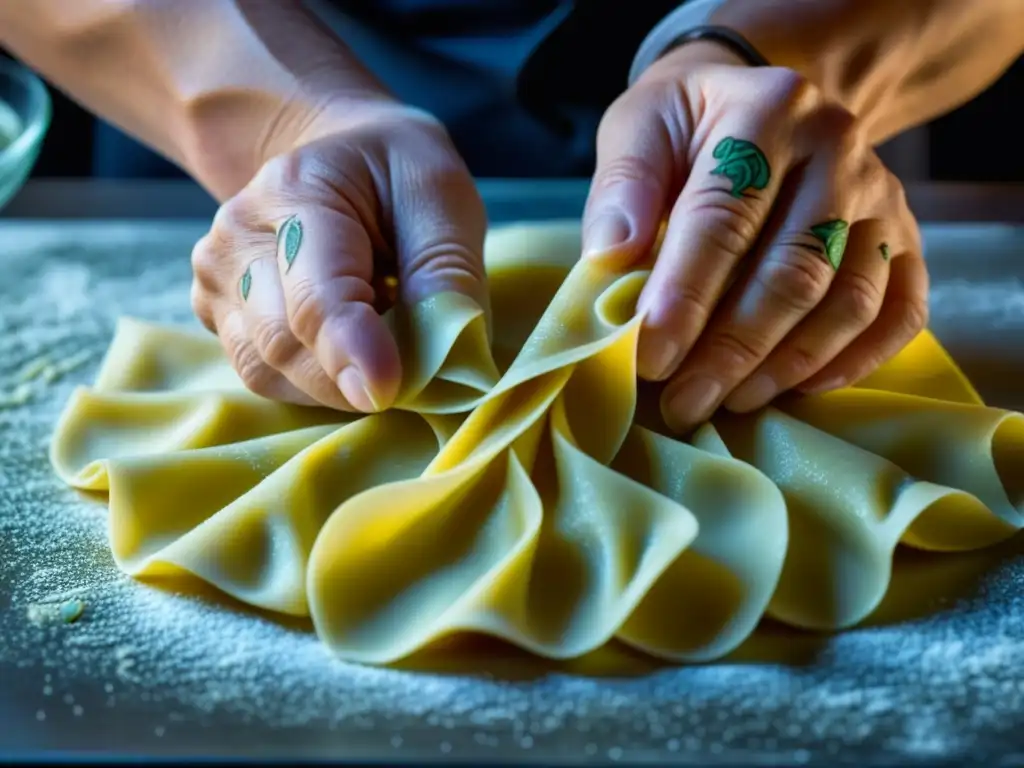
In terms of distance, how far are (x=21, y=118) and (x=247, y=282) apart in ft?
3.85

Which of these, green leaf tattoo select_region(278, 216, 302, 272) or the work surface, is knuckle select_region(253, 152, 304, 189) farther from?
the work surface

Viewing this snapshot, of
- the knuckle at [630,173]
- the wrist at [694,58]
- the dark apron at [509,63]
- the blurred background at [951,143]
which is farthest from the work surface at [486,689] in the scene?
the blurred background at [951,143]

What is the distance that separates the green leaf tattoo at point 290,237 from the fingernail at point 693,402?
396 millimetres

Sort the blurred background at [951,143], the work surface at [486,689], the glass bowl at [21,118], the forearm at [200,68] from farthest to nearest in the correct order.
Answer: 1. the blurred background at [951,143]
2. the glass bowl at [21,118]
3. the forearm at [200,68]
4. the work surface at [486,689]

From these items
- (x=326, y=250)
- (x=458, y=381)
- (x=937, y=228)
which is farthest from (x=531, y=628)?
(x=937, y=228)

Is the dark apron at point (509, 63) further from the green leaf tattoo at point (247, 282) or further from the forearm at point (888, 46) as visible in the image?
the green leaf tattoo at point (247, 282)

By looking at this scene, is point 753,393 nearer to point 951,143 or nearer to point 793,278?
point 793,278

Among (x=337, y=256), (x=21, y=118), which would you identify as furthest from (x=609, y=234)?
(x=21, y=118)

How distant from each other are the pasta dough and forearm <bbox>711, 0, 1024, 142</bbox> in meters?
0.46

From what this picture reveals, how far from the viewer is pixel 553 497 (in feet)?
3.36

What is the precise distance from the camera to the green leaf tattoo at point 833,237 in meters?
1.08

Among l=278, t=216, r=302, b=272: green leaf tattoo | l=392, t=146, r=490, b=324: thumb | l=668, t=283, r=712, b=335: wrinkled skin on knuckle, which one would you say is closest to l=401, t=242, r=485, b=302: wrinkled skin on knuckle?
l=392, t=146, r=490, b=324: thumb

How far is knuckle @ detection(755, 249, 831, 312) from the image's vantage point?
1054 mm

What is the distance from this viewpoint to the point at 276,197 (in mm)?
1130
